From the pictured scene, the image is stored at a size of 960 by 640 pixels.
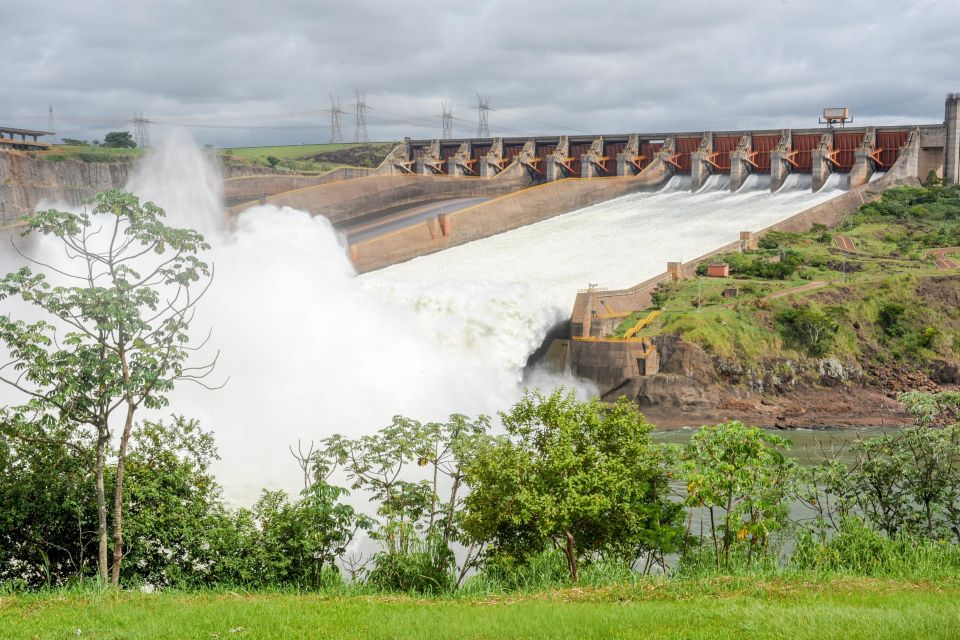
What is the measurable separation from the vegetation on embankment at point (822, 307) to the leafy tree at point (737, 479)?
26159mm

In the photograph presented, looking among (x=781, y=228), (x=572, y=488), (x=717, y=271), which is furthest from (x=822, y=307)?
(x=572, y=488)

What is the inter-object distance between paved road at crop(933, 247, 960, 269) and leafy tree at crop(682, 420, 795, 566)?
37.7 metres

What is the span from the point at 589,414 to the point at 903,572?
4518 mm

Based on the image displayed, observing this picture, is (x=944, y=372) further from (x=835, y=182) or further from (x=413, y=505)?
(x=413, y=505)

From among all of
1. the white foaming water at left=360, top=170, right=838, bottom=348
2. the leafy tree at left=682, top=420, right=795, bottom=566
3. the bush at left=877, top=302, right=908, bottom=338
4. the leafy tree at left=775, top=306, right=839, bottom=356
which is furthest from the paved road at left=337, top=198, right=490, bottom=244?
the leafy tree at left=682, top=420, right=795, bottom=566

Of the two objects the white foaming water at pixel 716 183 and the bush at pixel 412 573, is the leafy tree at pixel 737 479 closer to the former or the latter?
the bush at pixel 412 573

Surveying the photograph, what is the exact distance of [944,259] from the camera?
49531mm

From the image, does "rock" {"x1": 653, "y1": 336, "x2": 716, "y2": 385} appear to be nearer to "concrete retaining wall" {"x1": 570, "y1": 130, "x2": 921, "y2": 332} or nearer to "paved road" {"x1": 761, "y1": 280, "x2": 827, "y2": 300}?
"concrete retaining wall" {"x1": 570, "y1": 130, "x2": 921, "y2": 332}

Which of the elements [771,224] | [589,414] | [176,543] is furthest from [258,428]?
[771,224]

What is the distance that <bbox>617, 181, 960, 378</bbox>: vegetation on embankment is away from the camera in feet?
137

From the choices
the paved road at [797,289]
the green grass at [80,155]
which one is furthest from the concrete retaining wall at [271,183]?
the paved road at [797,289]

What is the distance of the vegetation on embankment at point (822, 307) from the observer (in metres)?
41.7

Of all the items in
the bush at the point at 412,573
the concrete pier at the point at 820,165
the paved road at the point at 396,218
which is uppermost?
the concrete pier at the point at 820,165

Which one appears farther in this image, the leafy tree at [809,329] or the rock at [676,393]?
the leafy tree at [809,329]
